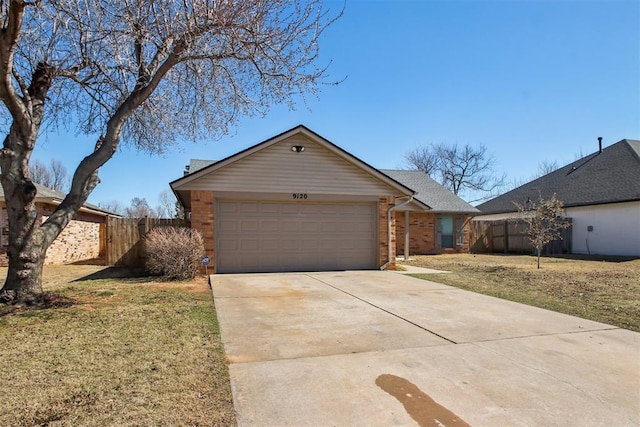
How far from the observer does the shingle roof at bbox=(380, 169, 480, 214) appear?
70.9 feet

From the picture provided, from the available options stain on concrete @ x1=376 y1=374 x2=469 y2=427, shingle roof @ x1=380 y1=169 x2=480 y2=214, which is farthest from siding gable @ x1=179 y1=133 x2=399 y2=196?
stain on concrete @ x1=376 y1=374 x2=469 y2=427

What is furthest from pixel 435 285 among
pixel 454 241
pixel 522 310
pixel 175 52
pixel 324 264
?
pixel 454 241

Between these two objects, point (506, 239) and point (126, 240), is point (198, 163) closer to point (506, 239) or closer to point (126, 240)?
point (126, 240)

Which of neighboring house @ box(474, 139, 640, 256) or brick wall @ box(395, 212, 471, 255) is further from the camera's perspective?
brick wall @ box(395, 212, 471, 255)

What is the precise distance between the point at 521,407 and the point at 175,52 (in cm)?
714

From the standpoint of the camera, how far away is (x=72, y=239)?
17.1m

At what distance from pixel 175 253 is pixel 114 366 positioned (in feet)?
21.7

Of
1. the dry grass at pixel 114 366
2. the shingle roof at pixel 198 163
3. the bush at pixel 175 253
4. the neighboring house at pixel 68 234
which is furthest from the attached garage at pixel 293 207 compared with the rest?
the neighboring house at pixel 68 234

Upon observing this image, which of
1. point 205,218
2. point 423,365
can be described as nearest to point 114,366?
point 423,365

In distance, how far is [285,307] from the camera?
705 centimetres

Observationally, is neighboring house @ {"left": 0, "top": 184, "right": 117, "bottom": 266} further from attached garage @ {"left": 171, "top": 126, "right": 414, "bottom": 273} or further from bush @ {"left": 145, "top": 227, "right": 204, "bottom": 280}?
attached garage @ {"left": 171, "top": 126, "right": 414, "bottom": 273}

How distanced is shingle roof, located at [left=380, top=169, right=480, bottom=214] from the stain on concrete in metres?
17.2

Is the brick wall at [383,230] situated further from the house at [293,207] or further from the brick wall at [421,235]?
the brick wall at [421,235]

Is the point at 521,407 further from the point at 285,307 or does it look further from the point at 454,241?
the point at 454,241
